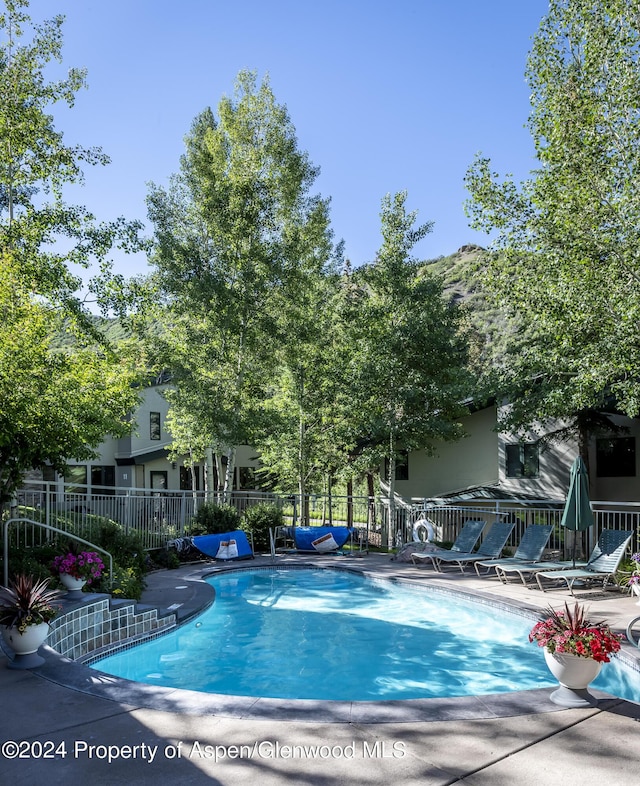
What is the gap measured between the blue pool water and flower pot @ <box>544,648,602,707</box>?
1699 mm

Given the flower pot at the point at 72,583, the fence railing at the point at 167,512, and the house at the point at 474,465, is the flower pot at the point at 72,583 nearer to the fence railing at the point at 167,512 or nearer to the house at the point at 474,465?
the fence railing at the point at 167,512

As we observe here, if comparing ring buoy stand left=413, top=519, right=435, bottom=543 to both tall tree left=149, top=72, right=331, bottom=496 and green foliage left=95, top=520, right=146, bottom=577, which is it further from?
green foliage left=95, top=520, right=146, bottom=577

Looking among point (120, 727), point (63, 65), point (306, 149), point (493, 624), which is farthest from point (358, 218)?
point (120, 727)

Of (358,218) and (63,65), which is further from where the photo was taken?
(358,218)

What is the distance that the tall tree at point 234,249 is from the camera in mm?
18047

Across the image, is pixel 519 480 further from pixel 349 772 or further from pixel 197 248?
pixel 349 772

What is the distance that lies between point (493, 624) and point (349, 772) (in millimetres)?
6206

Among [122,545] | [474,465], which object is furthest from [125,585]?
[474,465]

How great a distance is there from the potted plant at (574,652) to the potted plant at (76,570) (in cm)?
646

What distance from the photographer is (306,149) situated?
1977 centimetres

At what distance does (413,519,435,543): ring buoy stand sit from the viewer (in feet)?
48.9

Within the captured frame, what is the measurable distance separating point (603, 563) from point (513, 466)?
1270 cm

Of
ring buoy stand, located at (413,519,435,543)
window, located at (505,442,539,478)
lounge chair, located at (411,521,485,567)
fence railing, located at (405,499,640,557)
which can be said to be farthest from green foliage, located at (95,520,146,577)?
window, located at (505,442,539,478)

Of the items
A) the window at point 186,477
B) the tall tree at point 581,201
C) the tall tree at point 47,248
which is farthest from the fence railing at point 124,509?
the window at point 186,477
